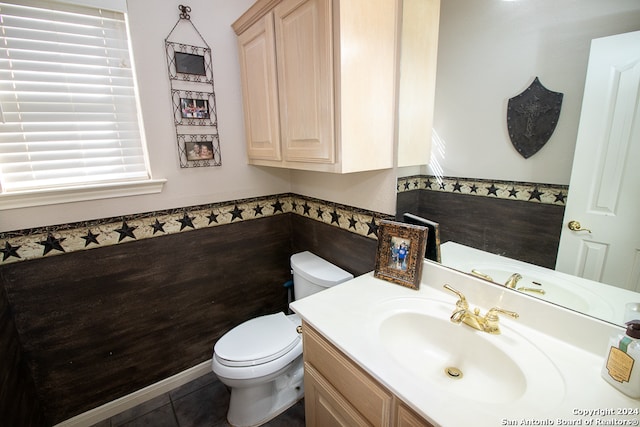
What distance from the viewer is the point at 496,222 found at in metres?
A: 1.04

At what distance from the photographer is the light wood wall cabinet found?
1052 mm

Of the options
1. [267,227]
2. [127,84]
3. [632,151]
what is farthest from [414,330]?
[127,84]

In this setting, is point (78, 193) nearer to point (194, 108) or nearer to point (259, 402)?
point (194, 108)

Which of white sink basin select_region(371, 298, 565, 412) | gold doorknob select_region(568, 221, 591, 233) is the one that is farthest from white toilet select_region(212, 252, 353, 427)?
gold doorknob select_region(568, 221, 591, 233)

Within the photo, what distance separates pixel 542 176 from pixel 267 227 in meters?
1.49

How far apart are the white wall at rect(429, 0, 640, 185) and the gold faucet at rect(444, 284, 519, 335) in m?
0.45

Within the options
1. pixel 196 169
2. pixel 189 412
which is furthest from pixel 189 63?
pixel 189 412

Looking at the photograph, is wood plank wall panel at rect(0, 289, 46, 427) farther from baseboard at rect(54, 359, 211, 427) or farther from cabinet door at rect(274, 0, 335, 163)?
cabinet door at rect(274, 0, 335, 163)

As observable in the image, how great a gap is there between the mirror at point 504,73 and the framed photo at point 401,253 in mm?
135

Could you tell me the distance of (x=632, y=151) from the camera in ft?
2.45

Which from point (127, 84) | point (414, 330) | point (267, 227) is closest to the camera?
point (414, 330)


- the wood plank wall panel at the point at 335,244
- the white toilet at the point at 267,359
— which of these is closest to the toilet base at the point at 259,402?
the white toilet at the point at 267,359

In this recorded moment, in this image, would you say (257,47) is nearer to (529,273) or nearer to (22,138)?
(22,138)

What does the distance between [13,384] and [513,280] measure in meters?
1.96
